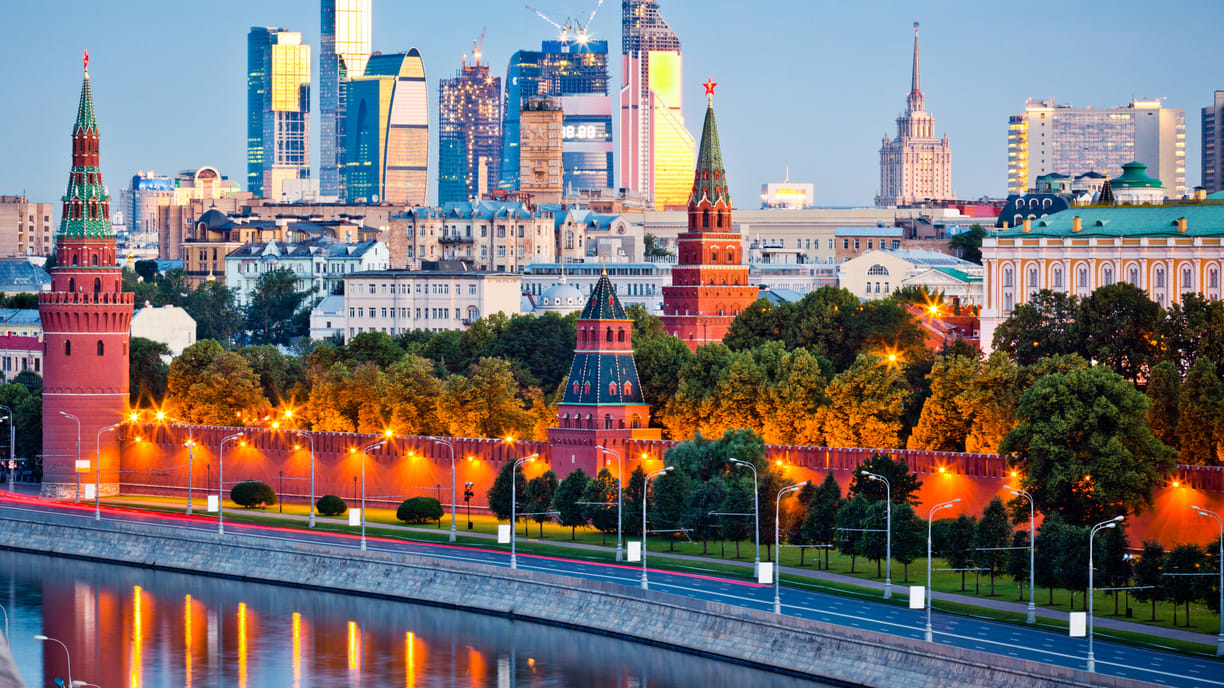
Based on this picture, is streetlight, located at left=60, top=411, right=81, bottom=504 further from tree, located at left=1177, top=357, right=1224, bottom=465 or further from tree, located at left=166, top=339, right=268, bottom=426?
tree, located at left=1177, top=357, right=1224, bottom=465

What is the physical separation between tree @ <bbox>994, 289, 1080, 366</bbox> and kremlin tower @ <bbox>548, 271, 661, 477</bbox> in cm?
2048

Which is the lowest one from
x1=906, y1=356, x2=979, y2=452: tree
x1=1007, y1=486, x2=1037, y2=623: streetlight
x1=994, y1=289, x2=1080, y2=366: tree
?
x1=1007, y1=486, x2=1037, y2=623: streetlight

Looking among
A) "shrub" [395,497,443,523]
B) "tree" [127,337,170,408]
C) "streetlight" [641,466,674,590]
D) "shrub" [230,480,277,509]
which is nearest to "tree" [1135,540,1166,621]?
"streetlight" [641,466,674,590]

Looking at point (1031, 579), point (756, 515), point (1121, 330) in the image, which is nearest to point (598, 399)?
point (756, 515)

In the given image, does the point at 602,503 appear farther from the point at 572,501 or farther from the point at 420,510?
the point at 420,510

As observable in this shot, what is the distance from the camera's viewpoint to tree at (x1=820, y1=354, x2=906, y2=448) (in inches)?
4993

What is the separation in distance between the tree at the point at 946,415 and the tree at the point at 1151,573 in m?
26.4

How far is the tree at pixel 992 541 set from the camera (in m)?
103

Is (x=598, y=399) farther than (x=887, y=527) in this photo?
Yes

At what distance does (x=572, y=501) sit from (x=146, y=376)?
173 ft

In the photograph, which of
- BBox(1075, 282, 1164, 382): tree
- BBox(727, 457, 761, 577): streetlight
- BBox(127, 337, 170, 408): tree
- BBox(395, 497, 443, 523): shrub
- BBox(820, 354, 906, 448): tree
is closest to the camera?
BBox(727, 457, 761, 577): streetlight

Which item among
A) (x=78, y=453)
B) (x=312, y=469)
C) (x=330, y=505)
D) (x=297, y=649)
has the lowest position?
(x=297, y=649)

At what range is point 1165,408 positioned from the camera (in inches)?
4473

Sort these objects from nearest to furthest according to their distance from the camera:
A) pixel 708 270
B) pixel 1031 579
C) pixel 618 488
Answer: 1. pixel 1031 579
2. pixel 618 488
3. pixel 708 270
